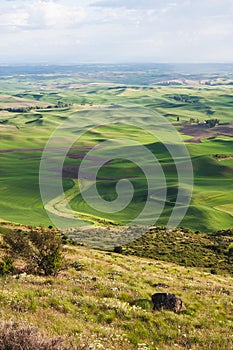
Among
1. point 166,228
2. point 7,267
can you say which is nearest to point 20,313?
point 7,267

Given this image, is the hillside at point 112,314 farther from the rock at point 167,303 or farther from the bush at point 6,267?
the bush at point 6,267

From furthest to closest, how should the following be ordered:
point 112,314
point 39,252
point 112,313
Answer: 1. point 39,252
2. point 112,313
3. point 112,314

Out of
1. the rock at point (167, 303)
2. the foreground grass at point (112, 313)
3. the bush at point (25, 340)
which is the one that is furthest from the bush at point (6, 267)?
the bush at point (25, 340)

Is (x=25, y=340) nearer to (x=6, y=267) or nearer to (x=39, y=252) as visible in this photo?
(x=6, y=267)

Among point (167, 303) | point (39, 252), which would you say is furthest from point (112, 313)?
point (39, 252)

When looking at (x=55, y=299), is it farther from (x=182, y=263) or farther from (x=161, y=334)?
(x=182, y=263)

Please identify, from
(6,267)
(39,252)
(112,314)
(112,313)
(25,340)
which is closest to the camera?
(25,340)

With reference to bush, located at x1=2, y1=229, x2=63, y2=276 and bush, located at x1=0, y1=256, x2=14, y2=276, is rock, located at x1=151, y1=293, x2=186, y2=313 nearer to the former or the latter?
bush, located at x1=2, y1=229, x2=63, y2=276

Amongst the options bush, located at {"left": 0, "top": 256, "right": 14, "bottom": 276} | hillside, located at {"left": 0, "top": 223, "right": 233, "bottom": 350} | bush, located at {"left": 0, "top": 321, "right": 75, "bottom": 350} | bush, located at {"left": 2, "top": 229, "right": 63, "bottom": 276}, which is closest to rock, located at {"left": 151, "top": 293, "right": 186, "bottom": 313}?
hillside, located at {"left": 0, "top": 223, "right": 233, "bottom": 350}
